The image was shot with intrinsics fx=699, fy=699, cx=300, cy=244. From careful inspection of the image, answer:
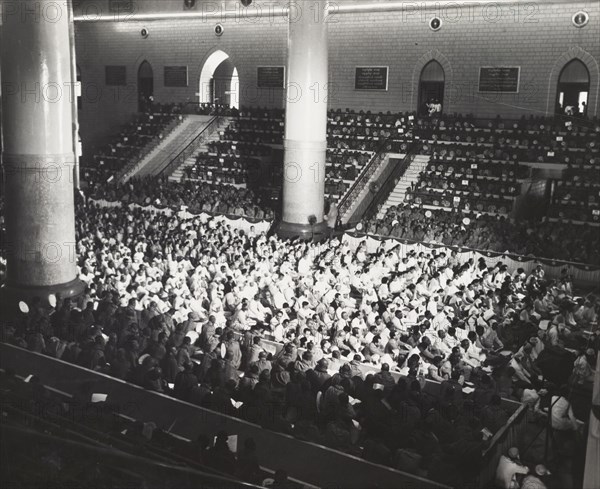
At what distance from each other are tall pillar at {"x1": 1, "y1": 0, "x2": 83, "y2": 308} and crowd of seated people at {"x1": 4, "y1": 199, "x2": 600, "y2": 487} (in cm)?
86

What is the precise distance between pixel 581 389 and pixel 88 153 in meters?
30.8

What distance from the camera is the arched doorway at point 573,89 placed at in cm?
2602

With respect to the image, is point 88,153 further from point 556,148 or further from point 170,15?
point 556,148

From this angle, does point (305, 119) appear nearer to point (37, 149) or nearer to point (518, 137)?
point (518, 137)

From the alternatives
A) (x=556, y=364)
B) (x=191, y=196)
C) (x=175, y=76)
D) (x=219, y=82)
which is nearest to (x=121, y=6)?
(x=175, y=76)

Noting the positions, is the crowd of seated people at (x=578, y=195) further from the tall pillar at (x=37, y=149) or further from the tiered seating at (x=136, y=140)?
the tiered seating at (x=136, y=140)

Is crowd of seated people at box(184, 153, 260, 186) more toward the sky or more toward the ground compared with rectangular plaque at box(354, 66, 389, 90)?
more toward the ground

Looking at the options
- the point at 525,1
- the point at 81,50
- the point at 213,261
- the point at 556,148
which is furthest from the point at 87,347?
the point at 81,50

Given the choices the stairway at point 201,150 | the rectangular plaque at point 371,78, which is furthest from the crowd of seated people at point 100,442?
the rectangular plaque at point 371,78

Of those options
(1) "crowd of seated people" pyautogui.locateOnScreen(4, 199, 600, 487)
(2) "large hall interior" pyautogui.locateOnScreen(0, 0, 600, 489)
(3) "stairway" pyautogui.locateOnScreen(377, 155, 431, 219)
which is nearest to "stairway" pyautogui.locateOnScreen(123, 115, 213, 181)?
(2) "large hall interior" pyautogui.locateOnScreen(0, 0, 600, 489)

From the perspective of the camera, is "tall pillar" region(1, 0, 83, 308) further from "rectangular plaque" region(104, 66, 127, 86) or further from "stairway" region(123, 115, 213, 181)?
"rectangular plaque" region(104, 66, 127, 86)

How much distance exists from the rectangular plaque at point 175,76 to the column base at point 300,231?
16.4m

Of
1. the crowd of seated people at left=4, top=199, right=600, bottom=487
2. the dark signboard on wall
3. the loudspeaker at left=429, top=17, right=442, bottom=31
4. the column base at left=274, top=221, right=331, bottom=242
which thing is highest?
the loudspeaker at left=429, top=17, right=442, bottom=31

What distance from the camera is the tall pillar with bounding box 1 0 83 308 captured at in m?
12.6
